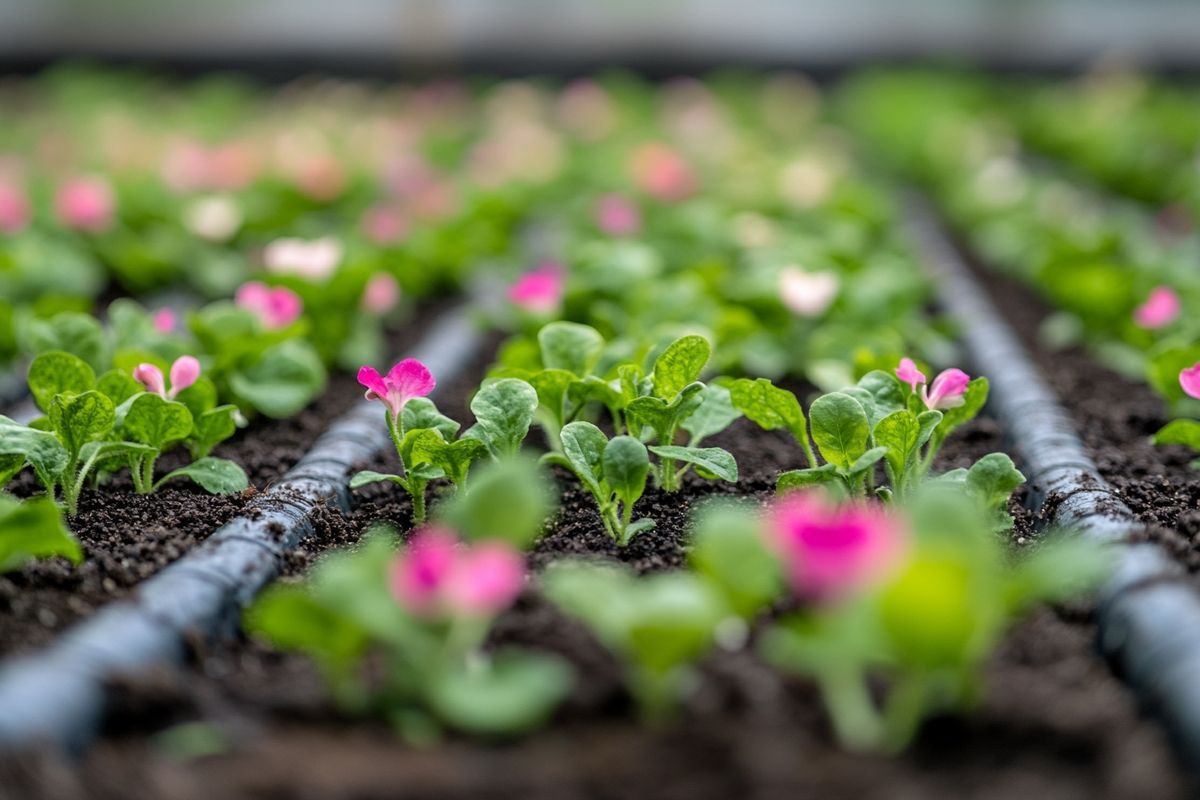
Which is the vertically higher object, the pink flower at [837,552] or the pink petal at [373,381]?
the pink petal at [373,381]

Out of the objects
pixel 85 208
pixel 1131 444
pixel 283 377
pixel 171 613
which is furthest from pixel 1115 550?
pixel 85 208

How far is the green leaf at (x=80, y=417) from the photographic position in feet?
5.35

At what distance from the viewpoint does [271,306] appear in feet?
7.50

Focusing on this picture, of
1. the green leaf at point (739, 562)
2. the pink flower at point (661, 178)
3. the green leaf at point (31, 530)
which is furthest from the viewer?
the pink flower at point (661, 178)

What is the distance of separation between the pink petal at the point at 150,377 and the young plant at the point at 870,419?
834 mm

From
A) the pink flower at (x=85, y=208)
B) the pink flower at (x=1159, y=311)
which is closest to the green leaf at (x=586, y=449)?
the pink flower at (x=1159, y=311)

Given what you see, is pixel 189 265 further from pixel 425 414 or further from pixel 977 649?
pixel 977 649

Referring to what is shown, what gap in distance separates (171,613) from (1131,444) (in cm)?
161

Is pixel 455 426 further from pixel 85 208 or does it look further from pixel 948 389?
pixel 85 208

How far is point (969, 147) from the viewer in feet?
16.8

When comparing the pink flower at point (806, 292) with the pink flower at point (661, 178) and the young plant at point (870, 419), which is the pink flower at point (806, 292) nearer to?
the young plant at point (870, 419)

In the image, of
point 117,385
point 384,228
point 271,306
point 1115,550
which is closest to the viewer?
point 1115,550

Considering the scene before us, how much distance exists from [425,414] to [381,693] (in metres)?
0.61

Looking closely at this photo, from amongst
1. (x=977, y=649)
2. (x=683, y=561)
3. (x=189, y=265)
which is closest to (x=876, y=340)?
(x=683, y=561)
